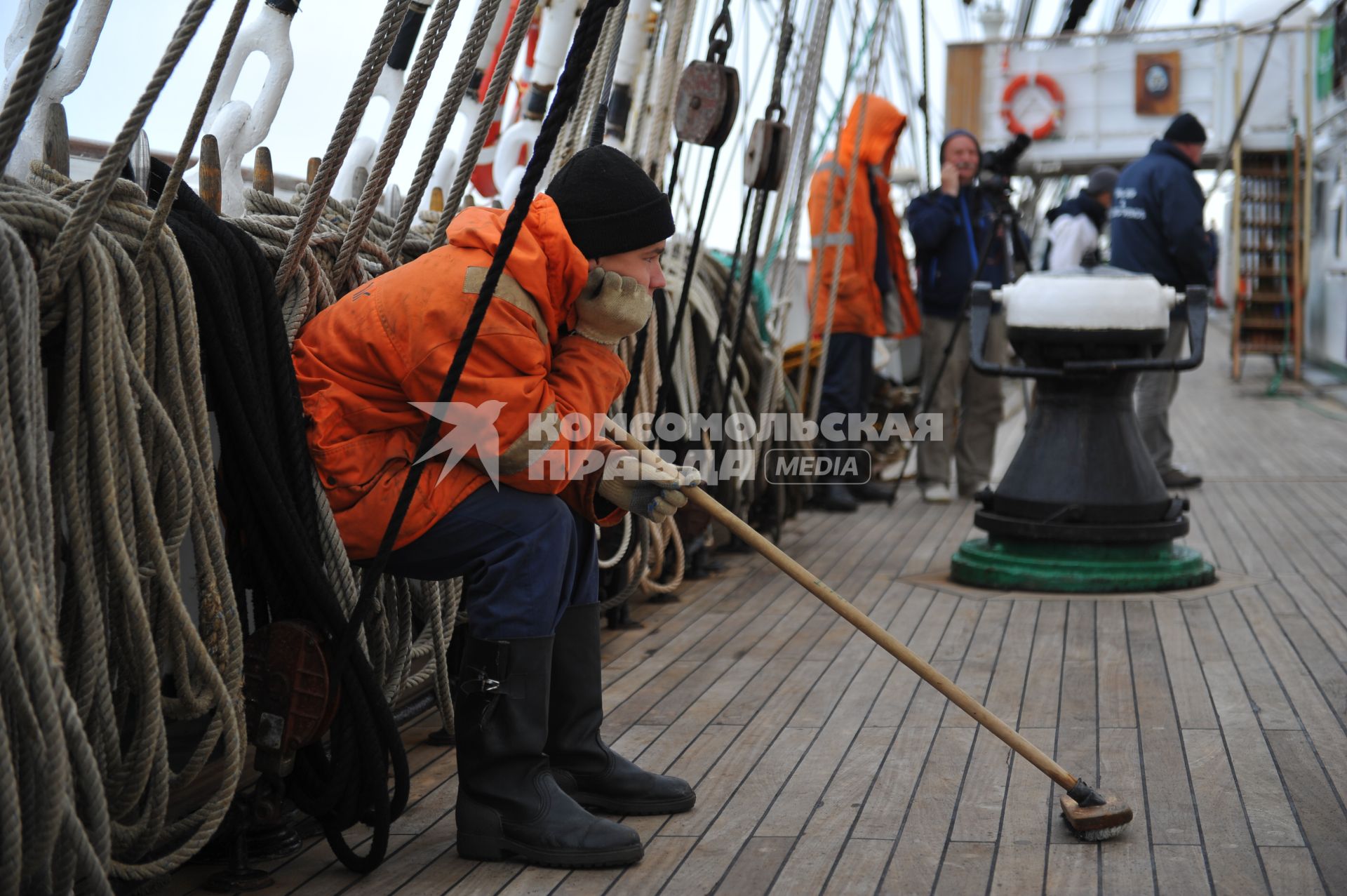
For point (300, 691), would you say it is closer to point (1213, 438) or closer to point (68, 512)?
point (68, 512)

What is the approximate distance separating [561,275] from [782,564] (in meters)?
0.56

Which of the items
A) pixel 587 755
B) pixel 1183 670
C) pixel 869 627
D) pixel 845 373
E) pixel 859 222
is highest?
pixel 859 222

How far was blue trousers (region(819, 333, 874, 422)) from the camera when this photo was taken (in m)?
5.25

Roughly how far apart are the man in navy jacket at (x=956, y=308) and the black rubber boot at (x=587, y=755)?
3384 mm

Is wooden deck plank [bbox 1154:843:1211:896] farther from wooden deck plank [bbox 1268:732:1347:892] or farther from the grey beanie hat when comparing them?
the grey beanie hat

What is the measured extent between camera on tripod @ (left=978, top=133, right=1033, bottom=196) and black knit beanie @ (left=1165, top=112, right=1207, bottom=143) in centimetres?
56

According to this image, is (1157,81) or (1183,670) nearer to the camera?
(1183,670)

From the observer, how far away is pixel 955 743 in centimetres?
253

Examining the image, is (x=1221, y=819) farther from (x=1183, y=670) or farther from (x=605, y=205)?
(x=605, y=205)

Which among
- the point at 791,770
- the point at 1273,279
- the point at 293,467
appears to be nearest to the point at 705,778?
the point at 791,770

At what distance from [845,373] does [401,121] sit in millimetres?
3255

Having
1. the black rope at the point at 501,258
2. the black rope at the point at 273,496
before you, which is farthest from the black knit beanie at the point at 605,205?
the black rope at the point at 273,496

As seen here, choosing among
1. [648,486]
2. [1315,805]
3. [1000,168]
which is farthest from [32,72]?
[1000,168]

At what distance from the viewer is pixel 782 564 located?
2.19 metres
